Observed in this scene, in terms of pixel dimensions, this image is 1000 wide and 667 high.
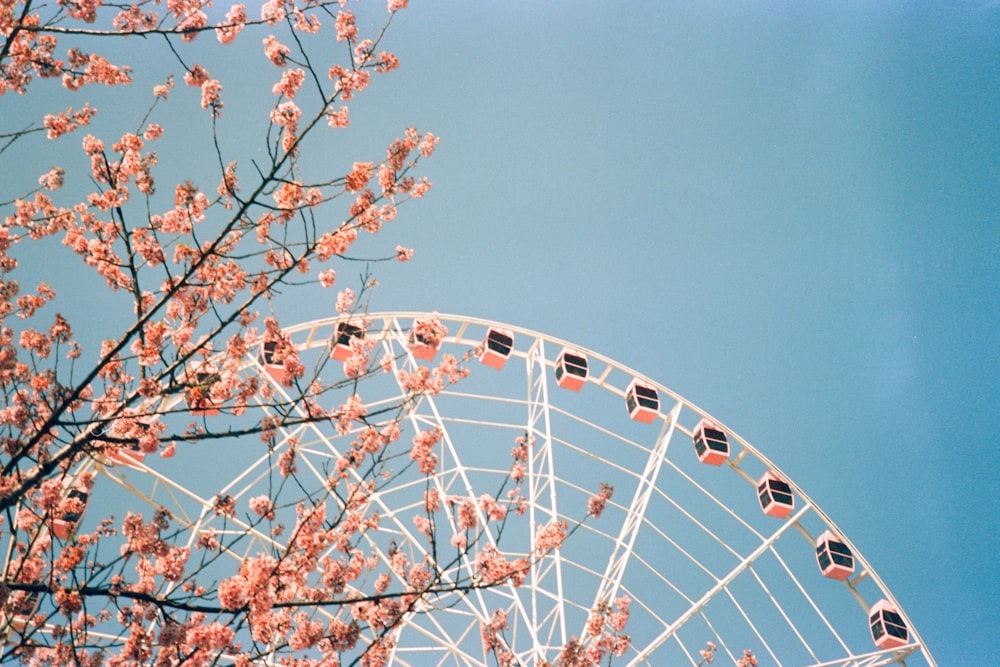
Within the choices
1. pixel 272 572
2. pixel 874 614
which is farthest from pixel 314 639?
pixel 874 614

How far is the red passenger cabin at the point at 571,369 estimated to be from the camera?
1842 cm

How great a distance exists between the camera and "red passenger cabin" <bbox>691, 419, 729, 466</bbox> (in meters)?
18.9

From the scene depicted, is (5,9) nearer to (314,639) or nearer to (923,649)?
(314,639)

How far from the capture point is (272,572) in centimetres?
707

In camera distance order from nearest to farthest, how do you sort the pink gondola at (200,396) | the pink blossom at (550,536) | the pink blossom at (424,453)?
1. the pink gondola at (200,396)
2. the pink blossom at (424,453)
3. the pink blossom at (550,536)

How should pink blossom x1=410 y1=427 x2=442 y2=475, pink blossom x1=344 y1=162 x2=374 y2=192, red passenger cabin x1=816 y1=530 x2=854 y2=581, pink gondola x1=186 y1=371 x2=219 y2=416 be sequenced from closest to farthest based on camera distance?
1. pink gondola x1=186 y1=371 x2=219 y2=416
2. pink blossom x1=344 y1=162 x2=374 y2=192
3. pink blossom x1=410 y1=427 x2=442 y2=475
4. red passenger cabin x1=816 y1=530 x2=854 y2=581

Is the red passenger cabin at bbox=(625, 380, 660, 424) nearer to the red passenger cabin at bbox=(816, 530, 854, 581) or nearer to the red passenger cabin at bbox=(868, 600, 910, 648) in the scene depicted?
the red passenger cabin at bbox=(816, 530, 854, 581)

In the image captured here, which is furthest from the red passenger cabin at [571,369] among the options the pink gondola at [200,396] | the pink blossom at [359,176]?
the pink gondola at [200,396]

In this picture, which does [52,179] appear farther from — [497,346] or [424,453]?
[497,346]

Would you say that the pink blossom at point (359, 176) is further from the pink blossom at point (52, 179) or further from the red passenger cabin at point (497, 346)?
the red passenger cabin at point (497, 346)

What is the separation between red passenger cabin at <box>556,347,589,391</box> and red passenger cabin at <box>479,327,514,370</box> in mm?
1214

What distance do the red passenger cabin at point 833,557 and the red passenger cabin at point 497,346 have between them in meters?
8.78

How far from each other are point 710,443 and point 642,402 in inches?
76.3

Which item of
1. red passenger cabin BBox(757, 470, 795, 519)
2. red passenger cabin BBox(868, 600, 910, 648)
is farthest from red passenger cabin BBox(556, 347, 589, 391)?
red passenger cabin BBox(868, 600, 910, 648)
